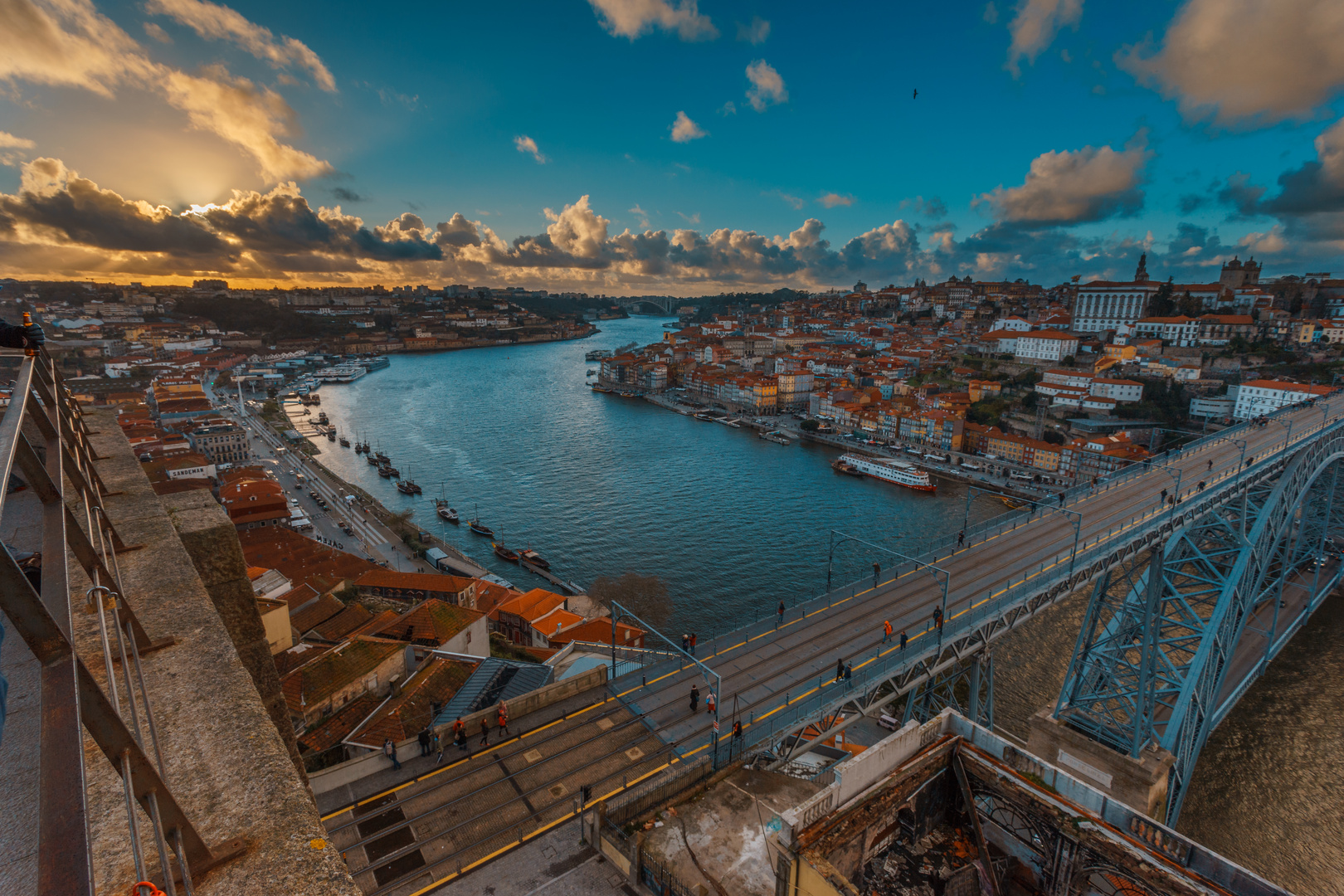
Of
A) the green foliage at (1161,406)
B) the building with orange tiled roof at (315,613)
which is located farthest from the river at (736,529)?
the green foliage at (1161,406)

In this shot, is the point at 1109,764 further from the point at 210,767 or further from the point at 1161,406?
the point at 1161,406

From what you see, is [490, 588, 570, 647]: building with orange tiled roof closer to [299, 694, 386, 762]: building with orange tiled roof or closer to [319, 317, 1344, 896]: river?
[319, 317, 1344, 896]: river

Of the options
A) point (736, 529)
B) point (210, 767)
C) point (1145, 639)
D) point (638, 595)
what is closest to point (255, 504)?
point (638, 595)

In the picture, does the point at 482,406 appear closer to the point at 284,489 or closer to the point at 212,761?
the point at 284,489

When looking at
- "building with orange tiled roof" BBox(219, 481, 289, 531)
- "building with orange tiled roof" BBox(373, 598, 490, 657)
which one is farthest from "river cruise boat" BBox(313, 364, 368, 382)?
"building with orange tiled roof" BBox(373, 598, 490, 657)

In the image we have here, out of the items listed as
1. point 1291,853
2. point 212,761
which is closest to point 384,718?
point 212,761

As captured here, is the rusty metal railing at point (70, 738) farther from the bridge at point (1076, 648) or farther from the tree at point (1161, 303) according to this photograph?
the tree at point (1161, 303)
